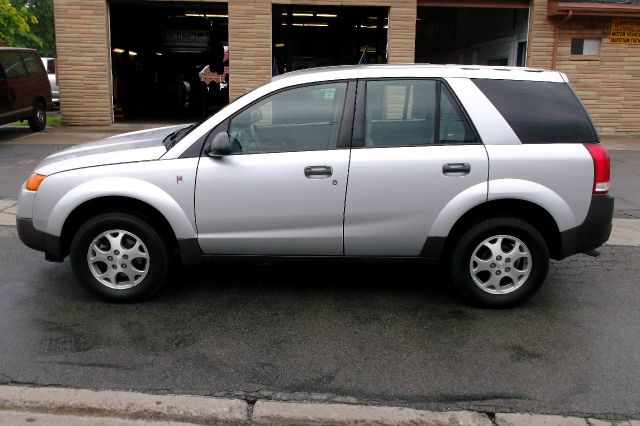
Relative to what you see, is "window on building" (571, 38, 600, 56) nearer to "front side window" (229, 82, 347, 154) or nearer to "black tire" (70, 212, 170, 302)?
"front side window" (229, 82, 347, 154)

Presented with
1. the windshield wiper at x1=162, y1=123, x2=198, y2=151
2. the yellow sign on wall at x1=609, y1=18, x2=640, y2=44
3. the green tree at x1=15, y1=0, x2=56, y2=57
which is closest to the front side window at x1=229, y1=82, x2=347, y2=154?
the windshield wiper at x1=162, y1=123, x2=198, y2=151

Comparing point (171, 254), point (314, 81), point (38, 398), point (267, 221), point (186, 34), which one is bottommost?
point (38, 398)

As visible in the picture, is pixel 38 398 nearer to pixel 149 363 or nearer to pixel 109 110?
pixel 149 363

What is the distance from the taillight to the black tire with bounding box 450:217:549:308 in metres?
0.56

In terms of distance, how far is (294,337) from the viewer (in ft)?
14.3

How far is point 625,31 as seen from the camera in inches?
602

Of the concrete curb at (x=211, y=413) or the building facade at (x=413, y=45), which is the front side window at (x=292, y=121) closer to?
the concrete curb at (x=211, y=413)

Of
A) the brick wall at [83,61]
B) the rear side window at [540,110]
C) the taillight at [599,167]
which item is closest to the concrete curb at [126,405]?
the rear side window at [540,110]

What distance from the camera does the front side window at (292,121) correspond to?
4730 millimetres

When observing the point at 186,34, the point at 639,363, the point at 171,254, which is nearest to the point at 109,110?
the point at 186,34

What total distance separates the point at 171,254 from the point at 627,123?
47.3 feet

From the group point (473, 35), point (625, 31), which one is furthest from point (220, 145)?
point (473, 35)

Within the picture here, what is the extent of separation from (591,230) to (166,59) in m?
21.4

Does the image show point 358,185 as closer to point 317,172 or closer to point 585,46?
point 317,172
